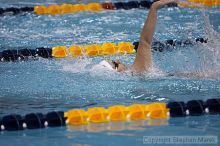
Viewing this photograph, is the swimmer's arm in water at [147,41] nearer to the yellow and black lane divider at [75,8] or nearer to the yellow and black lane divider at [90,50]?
the yellow and black lane divider at [90,50]

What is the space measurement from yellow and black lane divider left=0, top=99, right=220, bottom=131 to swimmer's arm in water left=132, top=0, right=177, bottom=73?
1002 mm

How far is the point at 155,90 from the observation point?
585cm

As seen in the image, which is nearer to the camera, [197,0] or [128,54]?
[128,54]

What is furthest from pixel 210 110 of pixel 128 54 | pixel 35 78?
pixel 128 54

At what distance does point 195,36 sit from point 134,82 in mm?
2602

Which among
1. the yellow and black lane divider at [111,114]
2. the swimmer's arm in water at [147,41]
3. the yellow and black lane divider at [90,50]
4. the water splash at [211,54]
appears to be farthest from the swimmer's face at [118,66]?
the yellow and black lane divider at [90,50]

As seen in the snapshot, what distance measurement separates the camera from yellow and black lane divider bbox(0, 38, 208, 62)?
24.9ft

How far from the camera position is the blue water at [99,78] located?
4.70 metres

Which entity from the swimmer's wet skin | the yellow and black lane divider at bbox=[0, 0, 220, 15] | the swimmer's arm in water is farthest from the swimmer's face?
the yellow and black lane divider at bbox=[0, 0, 220, 15]

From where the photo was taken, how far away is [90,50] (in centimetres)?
782

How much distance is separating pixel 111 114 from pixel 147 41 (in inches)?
53.0

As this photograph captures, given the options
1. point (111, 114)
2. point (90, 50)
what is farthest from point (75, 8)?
point (111, 114)

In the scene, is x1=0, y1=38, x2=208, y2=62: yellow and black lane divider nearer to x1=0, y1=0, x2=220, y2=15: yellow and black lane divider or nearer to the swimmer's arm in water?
the swimmer's arm in water

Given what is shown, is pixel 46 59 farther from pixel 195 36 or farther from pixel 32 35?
pixel 195 36
